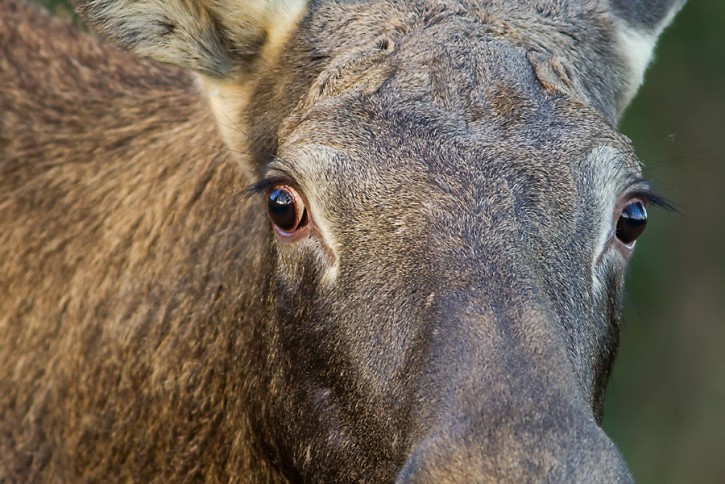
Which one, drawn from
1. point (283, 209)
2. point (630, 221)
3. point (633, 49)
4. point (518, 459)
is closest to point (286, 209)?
point (283, 209)

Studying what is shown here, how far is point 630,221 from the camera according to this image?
4484 millimetres

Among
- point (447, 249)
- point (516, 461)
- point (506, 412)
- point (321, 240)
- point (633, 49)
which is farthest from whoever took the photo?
point (633, 49)

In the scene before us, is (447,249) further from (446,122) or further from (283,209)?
(283,209)

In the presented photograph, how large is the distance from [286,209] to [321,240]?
213 mm

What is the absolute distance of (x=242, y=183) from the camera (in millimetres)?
5266

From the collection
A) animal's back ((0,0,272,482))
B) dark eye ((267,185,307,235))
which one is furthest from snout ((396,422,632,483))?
animal's back ((0,0,272,482))

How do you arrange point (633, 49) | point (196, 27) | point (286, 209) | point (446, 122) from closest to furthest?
point (446, 122)
point (286, 209)
point (196, 27)
point (633, 49)

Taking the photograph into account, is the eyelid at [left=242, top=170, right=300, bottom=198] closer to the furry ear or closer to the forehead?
the forehead

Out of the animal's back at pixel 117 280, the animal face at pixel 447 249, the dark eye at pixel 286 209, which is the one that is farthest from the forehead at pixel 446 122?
the animal's back at pixel 117 280

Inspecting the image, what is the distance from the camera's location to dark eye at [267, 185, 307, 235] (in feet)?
14.7

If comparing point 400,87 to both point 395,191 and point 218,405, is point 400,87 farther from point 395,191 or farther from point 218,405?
point 218,405

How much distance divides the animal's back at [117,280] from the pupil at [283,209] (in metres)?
0.56

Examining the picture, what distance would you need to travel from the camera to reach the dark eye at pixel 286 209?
14.7ft

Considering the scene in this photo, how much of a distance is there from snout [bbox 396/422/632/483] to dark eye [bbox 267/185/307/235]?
46.2 inches
